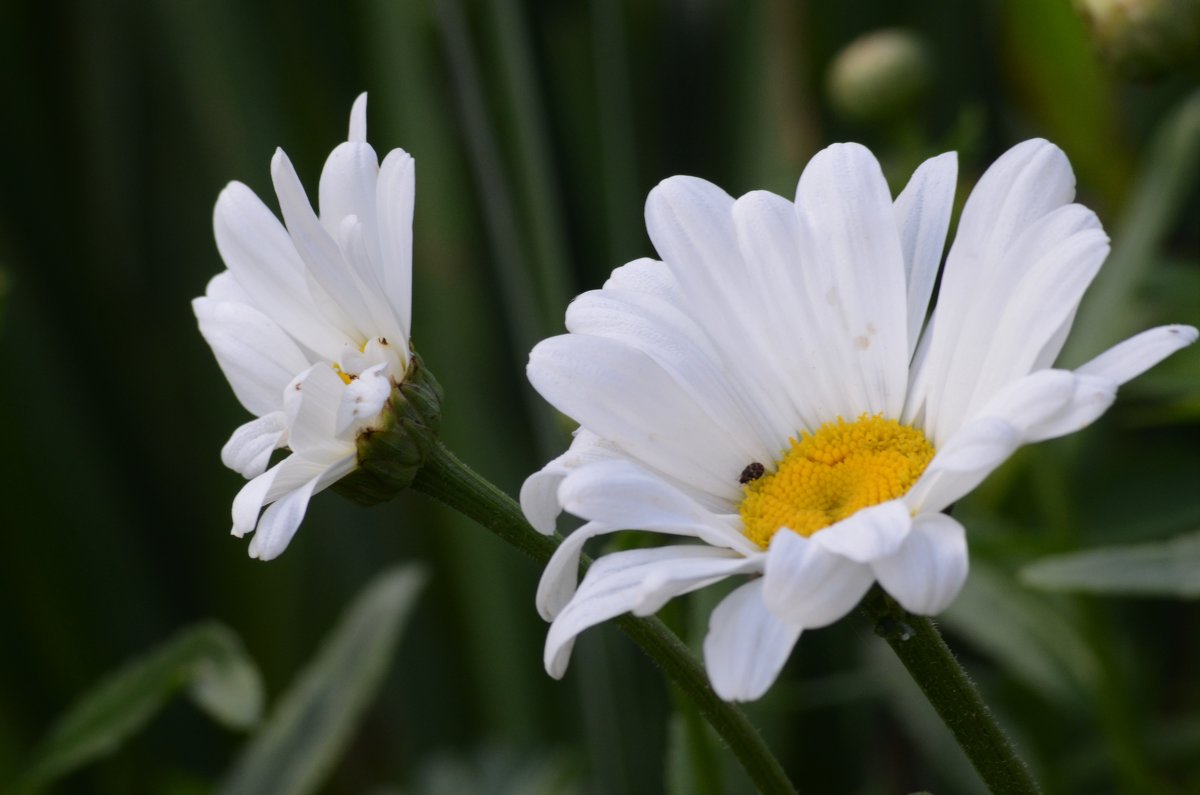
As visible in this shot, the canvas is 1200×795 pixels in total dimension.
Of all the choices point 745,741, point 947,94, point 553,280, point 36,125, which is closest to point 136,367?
point 36,125

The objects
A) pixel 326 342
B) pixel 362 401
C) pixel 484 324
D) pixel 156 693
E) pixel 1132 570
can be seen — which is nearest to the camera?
pixel 362 401

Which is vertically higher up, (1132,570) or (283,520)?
(283,520)

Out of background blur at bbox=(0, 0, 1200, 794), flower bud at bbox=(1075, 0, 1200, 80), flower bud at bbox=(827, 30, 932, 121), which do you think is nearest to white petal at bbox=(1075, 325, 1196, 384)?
flower bud at bbox=(1075, 0, 1200, 80)

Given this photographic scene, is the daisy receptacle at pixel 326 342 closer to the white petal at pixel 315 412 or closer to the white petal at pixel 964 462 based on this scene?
the white petal at pixel 315 412

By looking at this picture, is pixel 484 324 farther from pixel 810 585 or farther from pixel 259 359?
pixel 810 585

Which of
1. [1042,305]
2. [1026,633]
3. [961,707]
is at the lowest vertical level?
[1026,633]

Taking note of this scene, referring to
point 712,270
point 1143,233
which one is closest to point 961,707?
point 712,270

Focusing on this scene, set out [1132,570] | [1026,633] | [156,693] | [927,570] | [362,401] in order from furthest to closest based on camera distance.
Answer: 1. [1026,633]
2. [156,693]
3. [1132,570]
4. [362,401]
5. [927,570]
